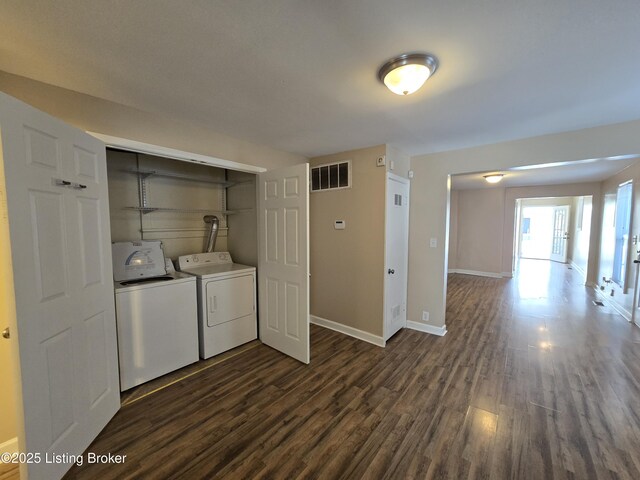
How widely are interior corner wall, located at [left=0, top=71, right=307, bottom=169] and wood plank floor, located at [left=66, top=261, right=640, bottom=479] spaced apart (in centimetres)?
227

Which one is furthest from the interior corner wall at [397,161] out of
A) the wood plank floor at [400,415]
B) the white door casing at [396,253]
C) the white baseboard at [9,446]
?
the white baseboard at [9,446]

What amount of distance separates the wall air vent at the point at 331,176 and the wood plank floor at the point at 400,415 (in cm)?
207

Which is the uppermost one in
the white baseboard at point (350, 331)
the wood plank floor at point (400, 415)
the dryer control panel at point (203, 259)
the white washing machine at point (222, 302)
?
the dryer control panel at point (203, 259)

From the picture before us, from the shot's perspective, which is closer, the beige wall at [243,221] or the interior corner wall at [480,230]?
the beige wall at [243,221]

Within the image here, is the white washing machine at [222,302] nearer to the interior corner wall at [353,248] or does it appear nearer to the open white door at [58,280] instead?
the open white door at [58,280]

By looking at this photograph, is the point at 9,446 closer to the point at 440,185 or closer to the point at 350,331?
the point at 350,331

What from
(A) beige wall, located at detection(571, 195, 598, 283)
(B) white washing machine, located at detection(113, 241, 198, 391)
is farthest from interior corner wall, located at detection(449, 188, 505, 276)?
(B) white washing machine, located at detection(113, 241, 198, 391)

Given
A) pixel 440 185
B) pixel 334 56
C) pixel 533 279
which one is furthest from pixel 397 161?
pixel 533 279

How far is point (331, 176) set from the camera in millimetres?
3537

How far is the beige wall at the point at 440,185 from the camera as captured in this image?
2.60 metres

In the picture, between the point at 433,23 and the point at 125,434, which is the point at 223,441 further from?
the point at 433,23

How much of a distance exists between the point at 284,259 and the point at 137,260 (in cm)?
148

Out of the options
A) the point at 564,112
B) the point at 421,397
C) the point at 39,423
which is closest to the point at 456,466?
the point at 421,397

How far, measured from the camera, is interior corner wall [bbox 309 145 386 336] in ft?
10.3
